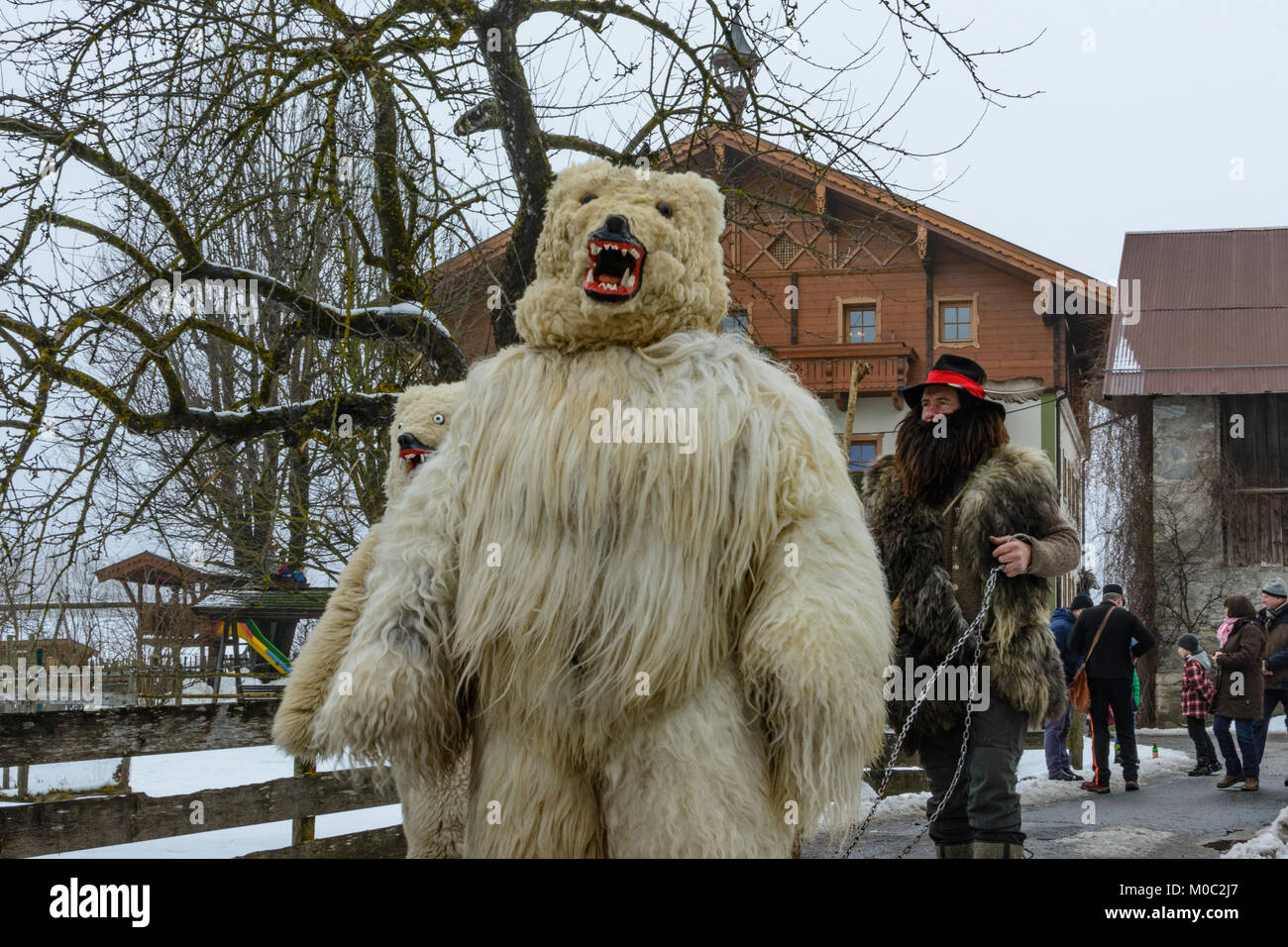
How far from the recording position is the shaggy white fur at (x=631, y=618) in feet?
9.60

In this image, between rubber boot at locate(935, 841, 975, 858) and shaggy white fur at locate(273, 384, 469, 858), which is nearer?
shaggy white fur at locate(273, 384, 469, 858)

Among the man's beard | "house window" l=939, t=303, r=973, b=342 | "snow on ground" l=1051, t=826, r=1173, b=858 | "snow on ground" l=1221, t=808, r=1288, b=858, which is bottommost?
"snow on ground" l=1051, t=826, r=1173, b=858

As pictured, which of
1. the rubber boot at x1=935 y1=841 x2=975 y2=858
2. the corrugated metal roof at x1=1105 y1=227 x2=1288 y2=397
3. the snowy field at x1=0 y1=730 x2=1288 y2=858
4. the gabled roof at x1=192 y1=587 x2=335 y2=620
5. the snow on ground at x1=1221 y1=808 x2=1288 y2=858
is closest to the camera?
the rubber boot at x1=935 y1=841 x2=975 y2=858

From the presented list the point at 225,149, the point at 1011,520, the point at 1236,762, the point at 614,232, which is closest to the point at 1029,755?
the point at 1236,762

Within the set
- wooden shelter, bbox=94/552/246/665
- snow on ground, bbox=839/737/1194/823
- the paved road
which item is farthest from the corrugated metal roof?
wooden shelter, bbox=94/552/246/665

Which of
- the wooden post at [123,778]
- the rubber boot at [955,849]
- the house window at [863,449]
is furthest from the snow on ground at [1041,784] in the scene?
the house window at [863,449]

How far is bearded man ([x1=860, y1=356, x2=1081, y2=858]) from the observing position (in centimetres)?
417

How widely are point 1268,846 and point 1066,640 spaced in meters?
4.25

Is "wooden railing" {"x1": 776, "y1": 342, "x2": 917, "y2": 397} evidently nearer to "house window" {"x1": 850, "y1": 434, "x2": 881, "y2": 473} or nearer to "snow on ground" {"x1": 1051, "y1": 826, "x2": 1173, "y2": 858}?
"house window" {"x1": 850, "y1": 434, "x2": 881, "y2": 473}

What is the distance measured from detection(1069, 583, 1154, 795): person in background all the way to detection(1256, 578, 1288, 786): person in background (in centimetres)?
108

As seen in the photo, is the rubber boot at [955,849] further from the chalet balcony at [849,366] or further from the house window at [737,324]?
the chalet balcony at [849,366]

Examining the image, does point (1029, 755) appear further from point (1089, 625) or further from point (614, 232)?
point (614, 232)

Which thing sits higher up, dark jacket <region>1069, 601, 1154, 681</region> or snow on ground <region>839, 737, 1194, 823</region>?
dark jacket <region>1069, 601, 1154, 681</region>
